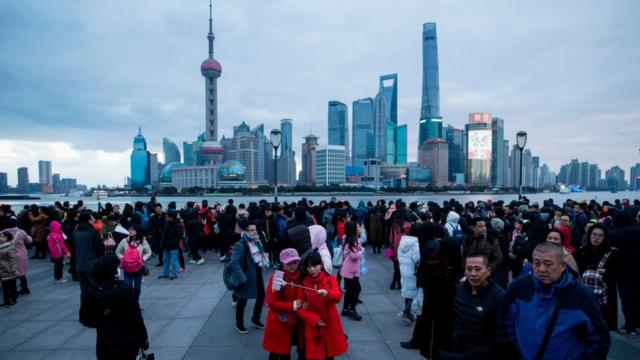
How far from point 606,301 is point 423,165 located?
199 meters

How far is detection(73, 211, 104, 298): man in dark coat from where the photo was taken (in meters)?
6.99

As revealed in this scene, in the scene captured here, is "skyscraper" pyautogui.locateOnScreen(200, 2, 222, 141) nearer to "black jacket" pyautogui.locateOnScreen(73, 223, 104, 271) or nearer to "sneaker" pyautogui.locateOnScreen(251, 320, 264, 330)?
"black jacket" pyautogui.locateOnScreen(73, 223, 104, 271)

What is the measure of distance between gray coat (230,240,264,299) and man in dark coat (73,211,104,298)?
362 centimetres

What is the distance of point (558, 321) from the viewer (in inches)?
94.7

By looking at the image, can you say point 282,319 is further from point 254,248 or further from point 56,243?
point 56,243

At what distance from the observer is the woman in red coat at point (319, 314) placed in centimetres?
→ 358

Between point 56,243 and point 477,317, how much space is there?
33.1 ft

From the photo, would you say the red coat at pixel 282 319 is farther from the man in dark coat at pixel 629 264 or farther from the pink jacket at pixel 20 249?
the pink jacket at pixel 20 249

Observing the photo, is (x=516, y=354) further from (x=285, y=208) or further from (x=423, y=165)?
(x=423, y=165)

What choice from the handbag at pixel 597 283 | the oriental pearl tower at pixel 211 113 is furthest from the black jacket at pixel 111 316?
the oriental pearl tower at pixel 211 113

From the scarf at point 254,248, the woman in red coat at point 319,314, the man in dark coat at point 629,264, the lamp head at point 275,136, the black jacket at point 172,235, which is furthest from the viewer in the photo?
the lamp head at point 275,136

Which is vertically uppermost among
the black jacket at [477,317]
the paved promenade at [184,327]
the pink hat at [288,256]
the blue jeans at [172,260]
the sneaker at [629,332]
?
the pink hat at [288,256]

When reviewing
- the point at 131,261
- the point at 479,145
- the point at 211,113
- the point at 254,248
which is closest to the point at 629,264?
the point at 254,248

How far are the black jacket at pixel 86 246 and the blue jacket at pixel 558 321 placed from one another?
7586 millimetres
